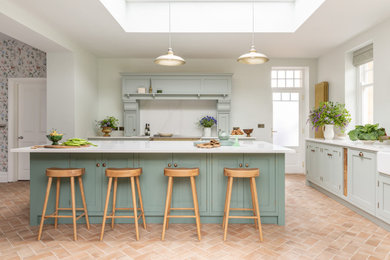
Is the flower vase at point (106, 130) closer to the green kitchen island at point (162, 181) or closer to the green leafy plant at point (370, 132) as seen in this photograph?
the green kitchen island at point (162, 181)

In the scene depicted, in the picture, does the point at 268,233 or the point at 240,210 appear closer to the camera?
the point at 268,233

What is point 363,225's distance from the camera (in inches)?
123

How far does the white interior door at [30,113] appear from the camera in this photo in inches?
217

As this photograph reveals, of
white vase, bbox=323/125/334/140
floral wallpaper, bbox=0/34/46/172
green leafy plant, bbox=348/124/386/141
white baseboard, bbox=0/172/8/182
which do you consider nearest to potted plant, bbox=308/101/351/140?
white vase, bbox=323/125/334/140

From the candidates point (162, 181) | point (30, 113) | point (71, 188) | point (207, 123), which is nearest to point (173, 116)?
point (207, 123)

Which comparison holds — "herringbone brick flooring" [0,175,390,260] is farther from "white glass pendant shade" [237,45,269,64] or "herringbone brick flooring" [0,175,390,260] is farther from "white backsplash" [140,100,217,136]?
"white backsplash" [140,100,217,136]

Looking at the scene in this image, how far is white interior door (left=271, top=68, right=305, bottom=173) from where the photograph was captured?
6.34m

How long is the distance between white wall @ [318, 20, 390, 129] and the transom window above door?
889 mm

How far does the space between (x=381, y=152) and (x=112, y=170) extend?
2.98 m

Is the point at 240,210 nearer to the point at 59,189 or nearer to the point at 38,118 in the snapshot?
the point at 59,189

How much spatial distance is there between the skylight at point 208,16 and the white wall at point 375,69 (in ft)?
3.93

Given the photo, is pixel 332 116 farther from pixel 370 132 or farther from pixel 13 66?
pixel 13 66

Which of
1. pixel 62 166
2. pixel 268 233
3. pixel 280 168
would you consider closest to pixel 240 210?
pixel 268 233

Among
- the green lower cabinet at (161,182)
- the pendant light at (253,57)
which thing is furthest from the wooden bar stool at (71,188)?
the pendant light at (253,57)
